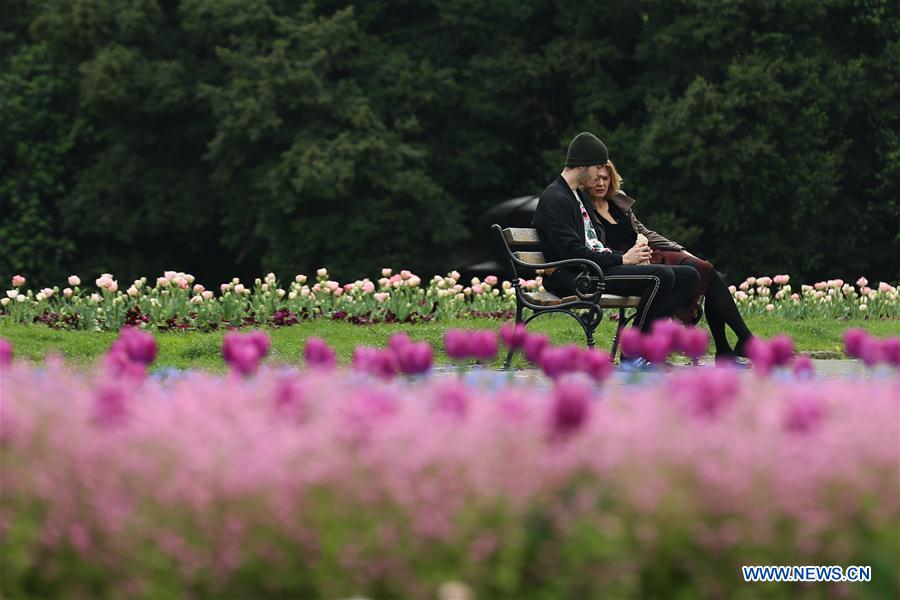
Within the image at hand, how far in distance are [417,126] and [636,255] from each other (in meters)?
19.0

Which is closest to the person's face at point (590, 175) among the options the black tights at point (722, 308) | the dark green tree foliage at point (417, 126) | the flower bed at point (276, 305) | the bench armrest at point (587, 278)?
the bench armrest at point (587, 278)

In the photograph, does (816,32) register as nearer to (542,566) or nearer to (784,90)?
(784,90)

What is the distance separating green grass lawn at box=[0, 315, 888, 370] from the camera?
10.4 metres

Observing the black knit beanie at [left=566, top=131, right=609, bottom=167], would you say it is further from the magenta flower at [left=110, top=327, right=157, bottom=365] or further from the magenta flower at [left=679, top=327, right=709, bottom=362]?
the magenta flower at [left=110, top=327, right=157, bottom=365]

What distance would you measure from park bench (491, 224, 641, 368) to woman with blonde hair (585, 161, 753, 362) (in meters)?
0.44

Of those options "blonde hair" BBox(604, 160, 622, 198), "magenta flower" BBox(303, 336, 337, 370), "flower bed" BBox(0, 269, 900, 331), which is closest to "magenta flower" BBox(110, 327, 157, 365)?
"magenta flower" BBox(303, 336, 337, 370)

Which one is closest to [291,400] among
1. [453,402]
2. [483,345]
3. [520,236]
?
[453,402]

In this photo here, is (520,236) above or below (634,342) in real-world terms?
below

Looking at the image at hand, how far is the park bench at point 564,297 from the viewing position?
933 cm

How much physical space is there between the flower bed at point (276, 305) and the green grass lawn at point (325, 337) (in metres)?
0.41

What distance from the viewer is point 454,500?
9.56 ft

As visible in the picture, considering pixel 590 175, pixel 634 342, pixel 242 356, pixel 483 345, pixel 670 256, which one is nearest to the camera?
pixel 242 356

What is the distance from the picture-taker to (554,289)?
31.9ft

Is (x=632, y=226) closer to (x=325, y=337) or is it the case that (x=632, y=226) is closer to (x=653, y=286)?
(x=653, y=286)
